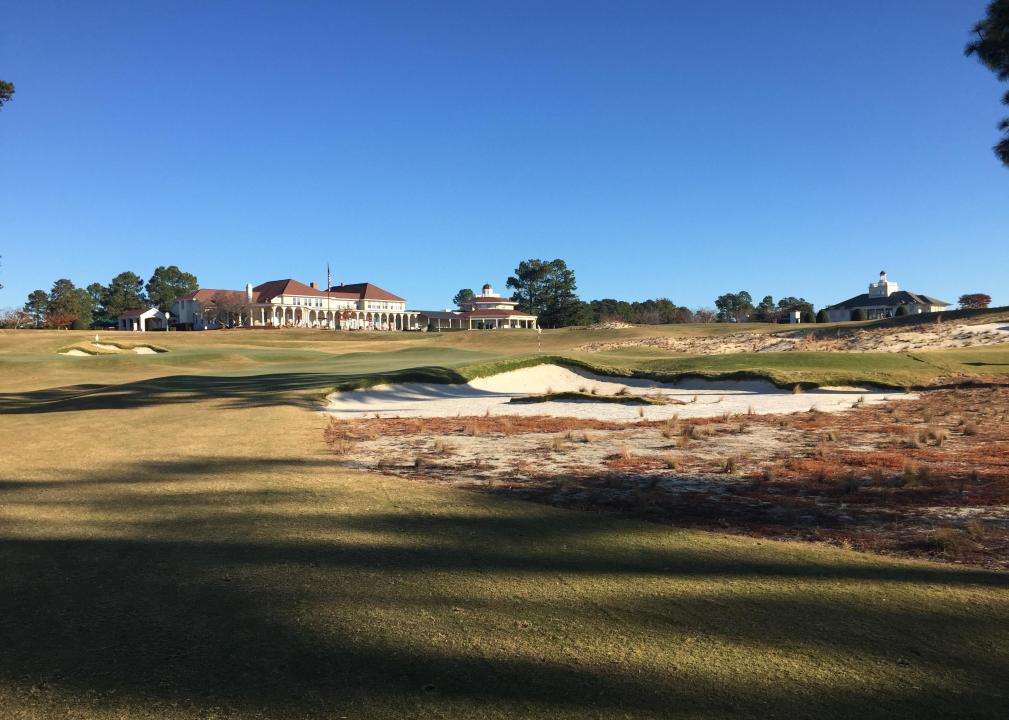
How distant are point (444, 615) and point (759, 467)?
24.5 feet

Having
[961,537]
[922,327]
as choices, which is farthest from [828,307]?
[961,537]

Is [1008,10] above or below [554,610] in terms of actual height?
above

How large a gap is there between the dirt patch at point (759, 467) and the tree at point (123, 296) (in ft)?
500

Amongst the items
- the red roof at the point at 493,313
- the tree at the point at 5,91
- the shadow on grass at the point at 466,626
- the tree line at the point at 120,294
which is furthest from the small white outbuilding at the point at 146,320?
the shadow on grass at the point at 466,626

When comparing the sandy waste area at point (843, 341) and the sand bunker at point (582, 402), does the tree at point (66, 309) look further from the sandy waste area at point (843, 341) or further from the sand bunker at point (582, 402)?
the sand bunker at point (582, 402)

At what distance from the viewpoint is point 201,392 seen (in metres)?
21.4

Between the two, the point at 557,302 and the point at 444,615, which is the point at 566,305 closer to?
the point at 557,302

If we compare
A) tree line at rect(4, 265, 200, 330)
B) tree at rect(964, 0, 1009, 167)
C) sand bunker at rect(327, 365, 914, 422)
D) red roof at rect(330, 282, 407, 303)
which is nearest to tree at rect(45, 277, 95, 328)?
tree line at rect(4, 265, 200, 330)

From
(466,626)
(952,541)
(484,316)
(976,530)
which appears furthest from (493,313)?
(466,626)

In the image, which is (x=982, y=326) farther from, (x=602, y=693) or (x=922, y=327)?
(x=602, y=693)

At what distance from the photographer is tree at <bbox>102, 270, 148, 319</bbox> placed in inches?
5812

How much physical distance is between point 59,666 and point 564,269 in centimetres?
12966

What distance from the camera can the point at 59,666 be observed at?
3916 millimetres

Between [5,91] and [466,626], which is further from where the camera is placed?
[5,91]
